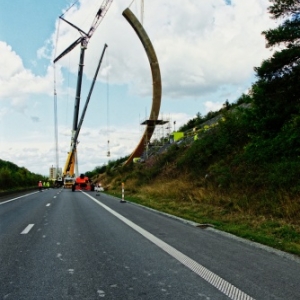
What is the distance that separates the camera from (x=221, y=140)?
26.0m

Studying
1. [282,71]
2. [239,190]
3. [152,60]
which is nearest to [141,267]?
[239,190]

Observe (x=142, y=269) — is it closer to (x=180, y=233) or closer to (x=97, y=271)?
(x=97, y=271)

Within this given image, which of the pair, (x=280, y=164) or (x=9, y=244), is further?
(x=280, y=164)

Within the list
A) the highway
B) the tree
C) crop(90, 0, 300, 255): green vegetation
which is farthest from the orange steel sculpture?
the highway

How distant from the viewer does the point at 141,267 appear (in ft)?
20.6

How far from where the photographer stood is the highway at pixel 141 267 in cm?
496

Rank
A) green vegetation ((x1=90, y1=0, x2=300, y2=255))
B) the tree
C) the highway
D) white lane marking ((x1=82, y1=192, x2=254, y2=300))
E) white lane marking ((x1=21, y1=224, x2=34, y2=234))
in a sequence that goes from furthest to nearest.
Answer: the tree
green vegetation ((x1=90, y1=0, x2=300, y2=255))
white lane marking ((x1=21, y1=224, x2=34, y2=234))
the highway
white lane marking ((x1=82, y1=192, x2=254, y2=300))

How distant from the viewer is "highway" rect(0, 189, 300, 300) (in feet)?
16.3

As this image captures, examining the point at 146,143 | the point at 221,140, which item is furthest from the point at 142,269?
the point at 146,143

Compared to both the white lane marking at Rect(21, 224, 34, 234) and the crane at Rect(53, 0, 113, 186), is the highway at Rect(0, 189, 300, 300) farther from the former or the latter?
the crane at Rect(53, 0, 113, 186)

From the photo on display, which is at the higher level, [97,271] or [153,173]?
[153,173]

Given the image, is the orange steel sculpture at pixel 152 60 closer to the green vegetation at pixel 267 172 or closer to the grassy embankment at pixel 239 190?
the grassy embankment at pixel 239 190

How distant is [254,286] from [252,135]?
628 inches

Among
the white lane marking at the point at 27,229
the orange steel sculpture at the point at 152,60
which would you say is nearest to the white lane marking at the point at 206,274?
the white lane marking at the point at 27,229
